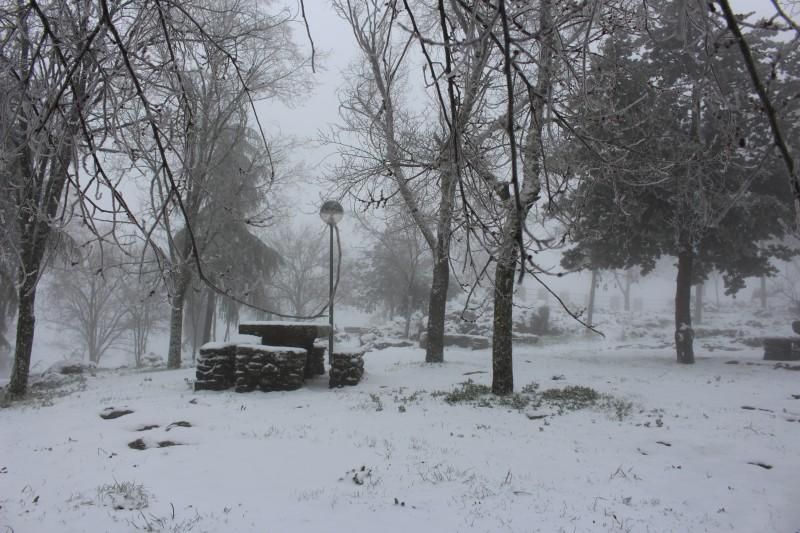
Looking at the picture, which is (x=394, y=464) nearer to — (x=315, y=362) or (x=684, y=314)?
(x=315, y=362)

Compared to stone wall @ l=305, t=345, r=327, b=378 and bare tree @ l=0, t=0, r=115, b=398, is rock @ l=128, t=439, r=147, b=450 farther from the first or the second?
stone wall @ l=305, t=345, r=327, b=378

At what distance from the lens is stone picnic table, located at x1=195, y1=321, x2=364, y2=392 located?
898 cm

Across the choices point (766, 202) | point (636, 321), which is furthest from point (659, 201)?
point (636, 321)

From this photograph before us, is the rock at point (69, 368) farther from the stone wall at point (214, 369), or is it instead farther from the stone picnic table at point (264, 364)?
the stone picnic table at point (264, 364)

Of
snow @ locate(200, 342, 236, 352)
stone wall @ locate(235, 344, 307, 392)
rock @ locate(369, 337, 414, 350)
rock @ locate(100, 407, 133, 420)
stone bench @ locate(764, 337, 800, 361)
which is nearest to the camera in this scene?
rock @ locate(100, 407, 133, 420)

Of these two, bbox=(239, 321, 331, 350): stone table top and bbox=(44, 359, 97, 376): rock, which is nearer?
bbox=(239, 321, 331, 350): stone table top

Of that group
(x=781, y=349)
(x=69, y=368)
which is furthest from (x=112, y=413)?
(x=781, y=349)

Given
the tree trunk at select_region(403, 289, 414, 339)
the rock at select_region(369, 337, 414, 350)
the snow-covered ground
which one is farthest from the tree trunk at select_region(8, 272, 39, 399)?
the tree trunk at select_region(403, 289, 414, 339)

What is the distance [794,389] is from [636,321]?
1045 inches

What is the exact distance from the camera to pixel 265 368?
898 centimetres

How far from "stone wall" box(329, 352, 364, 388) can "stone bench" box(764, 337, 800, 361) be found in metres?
13.6

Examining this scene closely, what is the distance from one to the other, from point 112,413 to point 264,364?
258cm

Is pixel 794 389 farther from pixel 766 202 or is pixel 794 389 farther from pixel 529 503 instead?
pixel 529 503

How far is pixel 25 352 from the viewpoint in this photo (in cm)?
952
